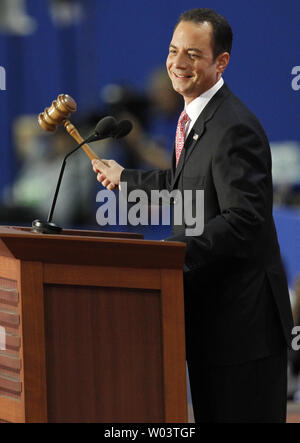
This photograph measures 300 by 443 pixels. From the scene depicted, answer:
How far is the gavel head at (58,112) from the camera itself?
2.04 meters

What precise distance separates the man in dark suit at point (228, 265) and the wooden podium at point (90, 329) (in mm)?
152

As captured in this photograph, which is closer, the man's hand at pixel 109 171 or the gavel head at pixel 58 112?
the gavel head at pixel 58 112

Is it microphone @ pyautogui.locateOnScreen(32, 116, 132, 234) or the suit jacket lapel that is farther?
the suit jacket lapel

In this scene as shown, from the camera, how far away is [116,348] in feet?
5.67

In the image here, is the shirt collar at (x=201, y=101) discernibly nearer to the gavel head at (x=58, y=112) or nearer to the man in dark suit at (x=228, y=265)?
the man in dark suit at (x=228, y=265)

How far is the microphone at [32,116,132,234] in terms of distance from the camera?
1.81m

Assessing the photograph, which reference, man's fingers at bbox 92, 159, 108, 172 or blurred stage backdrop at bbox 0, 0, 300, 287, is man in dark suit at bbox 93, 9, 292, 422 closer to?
man's fingers at bbox 92, 159, 108, 172

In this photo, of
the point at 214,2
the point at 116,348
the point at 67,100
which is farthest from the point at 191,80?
the point at 214,2

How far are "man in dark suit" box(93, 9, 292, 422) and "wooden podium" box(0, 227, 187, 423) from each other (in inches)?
6.0

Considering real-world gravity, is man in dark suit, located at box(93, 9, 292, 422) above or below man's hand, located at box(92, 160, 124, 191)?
below

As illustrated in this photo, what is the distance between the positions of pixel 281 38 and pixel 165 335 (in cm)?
494

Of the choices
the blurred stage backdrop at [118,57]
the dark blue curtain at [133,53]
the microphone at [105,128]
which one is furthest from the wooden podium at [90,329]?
the dark blue curtain at [133,53]

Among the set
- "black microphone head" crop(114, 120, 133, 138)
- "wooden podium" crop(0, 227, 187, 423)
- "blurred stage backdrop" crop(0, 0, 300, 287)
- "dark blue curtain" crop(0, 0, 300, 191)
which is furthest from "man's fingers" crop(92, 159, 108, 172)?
"dark blue curtain" crop(0, 0, 300, 191)

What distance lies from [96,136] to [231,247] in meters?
0.38
